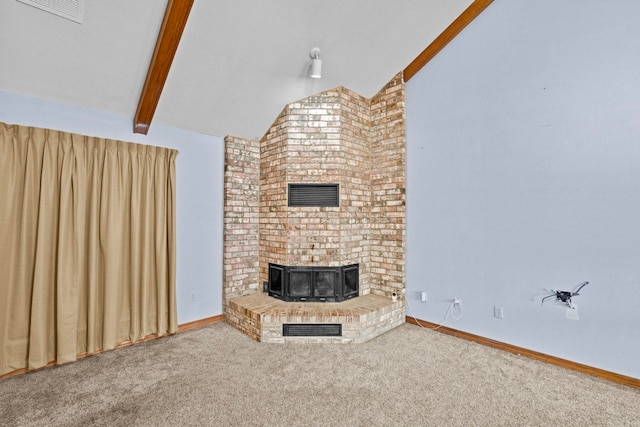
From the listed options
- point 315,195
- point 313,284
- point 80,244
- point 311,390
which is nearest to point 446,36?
point 315,195

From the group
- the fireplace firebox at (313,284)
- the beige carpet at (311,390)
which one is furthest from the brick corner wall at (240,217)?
the beige carpet at (311,390)

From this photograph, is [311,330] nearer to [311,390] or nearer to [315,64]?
[311,390]

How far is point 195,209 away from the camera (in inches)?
139

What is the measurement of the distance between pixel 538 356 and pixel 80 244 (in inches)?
171

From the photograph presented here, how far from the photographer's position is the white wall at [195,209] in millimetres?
3219

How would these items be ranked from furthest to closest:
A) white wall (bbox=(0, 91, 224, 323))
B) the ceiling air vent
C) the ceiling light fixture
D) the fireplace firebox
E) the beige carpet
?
the fireplace firebox
white wall (bbox=(0, 91, 224, 323))
the ceiling light fixture
the ceiling air vent
the beige carpet

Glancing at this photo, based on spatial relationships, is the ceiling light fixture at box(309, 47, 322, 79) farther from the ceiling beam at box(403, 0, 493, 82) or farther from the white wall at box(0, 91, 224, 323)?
the white wall at box(0, 91, 224, 323)

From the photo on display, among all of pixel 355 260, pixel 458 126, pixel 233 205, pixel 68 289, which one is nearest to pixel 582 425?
pixel 355 260

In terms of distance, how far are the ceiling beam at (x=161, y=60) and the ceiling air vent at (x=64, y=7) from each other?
0.52m

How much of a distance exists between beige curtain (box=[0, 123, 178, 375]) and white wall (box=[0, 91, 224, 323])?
6.5 inches

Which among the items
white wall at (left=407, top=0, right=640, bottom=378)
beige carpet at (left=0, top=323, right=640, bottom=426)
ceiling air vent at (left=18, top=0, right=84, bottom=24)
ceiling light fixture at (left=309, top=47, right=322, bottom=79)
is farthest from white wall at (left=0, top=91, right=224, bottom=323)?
white wall at (left=407, top=0, right=640, bottom=378)

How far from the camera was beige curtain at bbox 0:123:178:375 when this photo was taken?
239cm

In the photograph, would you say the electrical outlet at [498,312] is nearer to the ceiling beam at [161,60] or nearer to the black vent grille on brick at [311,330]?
the black vent grille on brick at [311,330]

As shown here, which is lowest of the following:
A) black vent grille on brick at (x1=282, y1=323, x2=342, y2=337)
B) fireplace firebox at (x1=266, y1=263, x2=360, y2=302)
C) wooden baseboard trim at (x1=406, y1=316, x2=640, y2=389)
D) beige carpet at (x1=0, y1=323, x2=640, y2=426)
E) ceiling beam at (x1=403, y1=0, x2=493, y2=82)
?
beige carpet at (x1=0, y1=323, x2=640, y2=426)
